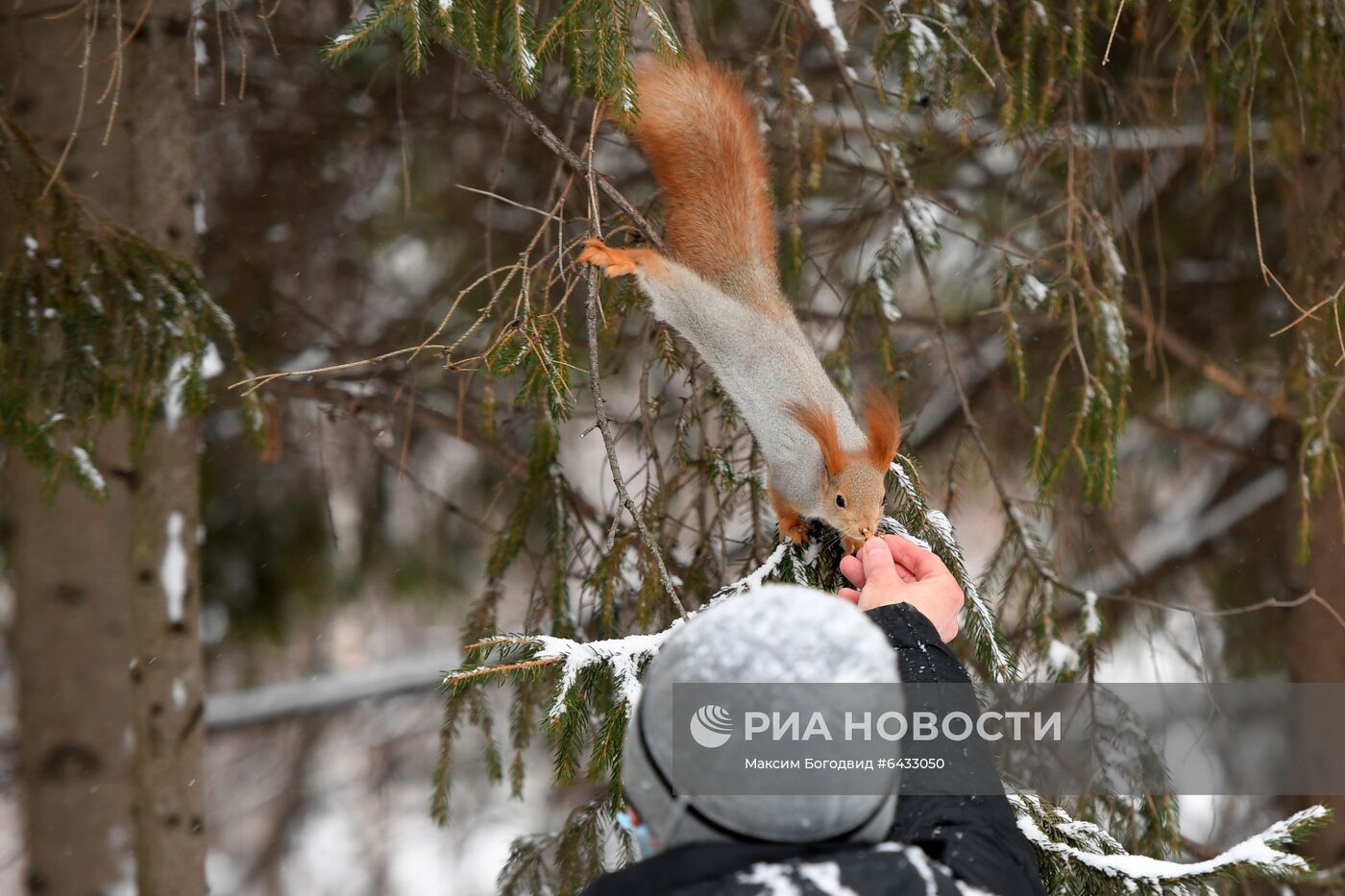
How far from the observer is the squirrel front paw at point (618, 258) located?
1706mm

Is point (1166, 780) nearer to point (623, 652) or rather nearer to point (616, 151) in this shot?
point (623, 652)

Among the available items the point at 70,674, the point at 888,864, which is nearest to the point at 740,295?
the point at 888,864

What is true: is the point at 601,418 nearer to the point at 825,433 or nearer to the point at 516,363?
the point at 516,363

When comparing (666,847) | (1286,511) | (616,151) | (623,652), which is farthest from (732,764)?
(1286,511)

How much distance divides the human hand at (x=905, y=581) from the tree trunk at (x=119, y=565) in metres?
1.39

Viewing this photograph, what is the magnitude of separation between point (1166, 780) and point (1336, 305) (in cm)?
92

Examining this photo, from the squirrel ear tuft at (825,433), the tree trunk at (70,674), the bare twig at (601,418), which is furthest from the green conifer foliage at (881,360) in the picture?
the tree trunk at (70,674)

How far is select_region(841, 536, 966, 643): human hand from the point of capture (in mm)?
1233

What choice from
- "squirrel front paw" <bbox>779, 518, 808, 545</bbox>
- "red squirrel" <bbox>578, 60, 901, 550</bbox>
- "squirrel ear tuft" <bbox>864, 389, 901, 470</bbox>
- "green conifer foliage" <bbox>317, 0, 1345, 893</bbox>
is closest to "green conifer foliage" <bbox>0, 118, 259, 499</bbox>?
"green conifer foliage" <bbox>317, 0, 1345, 893</bbox>

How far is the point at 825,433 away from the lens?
1961 millimetres

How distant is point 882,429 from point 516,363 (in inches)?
28.4

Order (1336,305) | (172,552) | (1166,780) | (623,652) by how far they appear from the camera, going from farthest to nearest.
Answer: (172,552)
(1166,780)
(1336,305)
(623,652)

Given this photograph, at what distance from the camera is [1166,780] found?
79.6 inches
